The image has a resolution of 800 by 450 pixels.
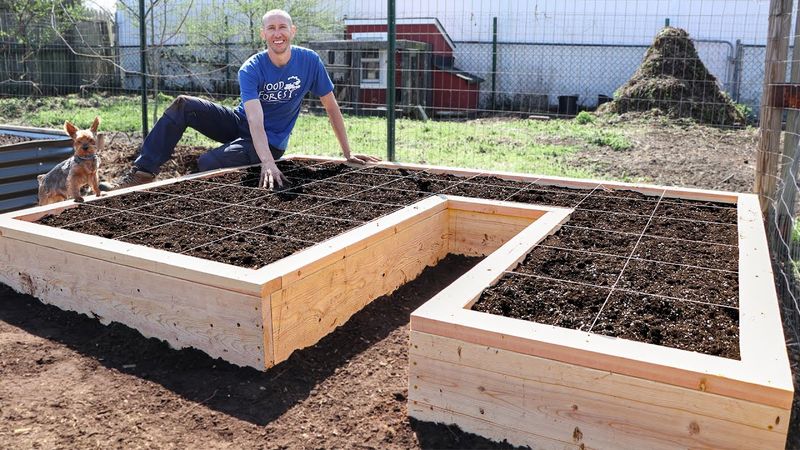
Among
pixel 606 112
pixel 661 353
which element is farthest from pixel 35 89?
pixel 661 353

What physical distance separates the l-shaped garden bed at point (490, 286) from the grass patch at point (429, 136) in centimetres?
338

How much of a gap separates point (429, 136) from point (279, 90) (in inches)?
211

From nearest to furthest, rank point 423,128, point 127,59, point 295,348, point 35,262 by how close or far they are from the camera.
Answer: point 295,348, point 35,262, point 423,128, point 127,59

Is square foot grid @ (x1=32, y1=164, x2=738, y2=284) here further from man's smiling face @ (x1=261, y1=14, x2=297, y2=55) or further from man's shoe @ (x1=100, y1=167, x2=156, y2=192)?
man's smiling face @ (x1=261, y1=14, x2=297, y2=55)

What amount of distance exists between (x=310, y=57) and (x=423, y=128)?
19.6ft

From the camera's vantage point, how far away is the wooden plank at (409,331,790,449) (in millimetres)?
1881

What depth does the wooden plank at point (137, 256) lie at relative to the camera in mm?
2711

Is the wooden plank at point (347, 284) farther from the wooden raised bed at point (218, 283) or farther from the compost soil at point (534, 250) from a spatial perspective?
the compost soil at point (534, 250)

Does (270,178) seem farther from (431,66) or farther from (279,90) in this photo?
(431,66)

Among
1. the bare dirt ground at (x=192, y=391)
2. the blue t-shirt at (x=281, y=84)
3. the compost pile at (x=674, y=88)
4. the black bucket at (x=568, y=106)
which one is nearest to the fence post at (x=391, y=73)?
the blue t-shirt at (x=281, y=84)

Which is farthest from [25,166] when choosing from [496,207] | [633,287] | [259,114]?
[633,287]

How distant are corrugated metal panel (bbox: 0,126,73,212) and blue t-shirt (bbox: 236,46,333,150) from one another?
1.61 m

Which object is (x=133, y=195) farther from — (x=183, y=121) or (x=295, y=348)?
(x=295, y=348)

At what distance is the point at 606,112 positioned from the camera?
43.6ft
